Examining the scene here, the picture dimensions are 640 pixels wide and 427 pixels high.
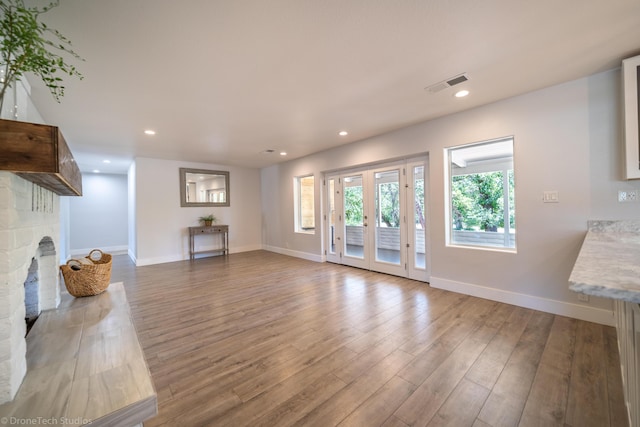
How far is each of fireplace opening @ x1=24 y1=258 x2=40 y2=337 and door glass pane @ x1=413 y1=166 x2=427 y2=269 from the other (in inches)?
171

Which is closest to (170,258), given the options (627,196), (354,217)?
(354,217)

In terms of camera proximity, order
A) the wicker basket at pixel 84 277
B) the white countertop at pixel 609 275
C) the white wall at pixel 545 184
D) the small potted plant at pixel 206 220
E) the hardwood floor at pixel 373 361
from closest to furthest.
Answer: the white countertop at pixel 609 275 → the hardwood floor at pixel 373 361 → the wicker basket at pixel 84 277 → the white wall at pixel 545 184 → the small potted plant at pixel 206 220

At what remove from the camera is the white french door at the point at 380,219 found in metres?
4.08

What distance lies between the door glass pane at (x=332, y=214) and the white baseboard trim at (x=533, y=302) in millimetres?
2370

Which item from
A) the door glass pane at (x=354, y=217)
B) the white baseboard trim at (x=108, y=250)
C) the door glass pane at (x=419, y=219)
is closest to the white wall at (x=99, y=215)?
the white baseboard trim at (x=108, y=250)

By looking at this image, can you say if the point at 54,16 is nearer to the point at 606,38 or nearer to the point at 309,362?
the point at 309,362

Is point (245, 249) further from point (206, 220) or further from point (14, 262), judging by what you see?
point (14, 262)

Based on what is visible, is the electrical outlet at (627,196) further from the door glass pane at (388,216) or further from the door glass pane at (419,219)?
the door glass pane at (388,216)

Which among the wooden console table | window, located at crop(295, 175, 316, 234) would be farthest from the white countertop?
the wooden console table

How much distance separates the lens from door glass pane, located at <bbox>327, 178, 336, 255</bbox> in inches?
217

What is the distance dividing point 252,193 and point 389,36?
6303mm

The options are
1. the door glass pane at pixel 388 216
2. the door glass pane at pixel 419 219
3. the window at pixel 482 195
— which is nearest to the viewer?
the window at pixel 482 195

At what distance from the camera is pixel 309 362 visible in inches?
77.0

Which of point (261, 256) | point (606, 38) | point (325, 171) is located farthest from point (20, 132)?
point (261, 256)
